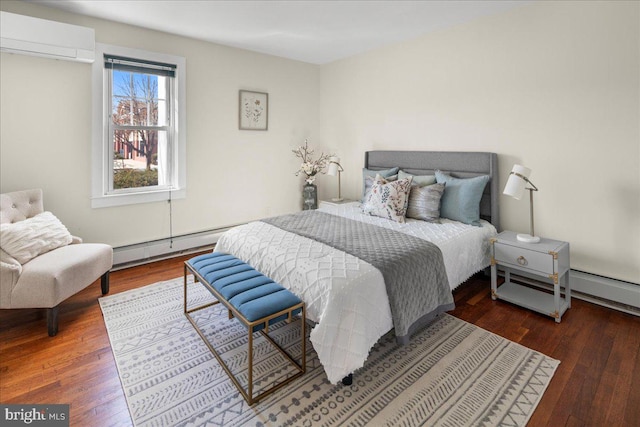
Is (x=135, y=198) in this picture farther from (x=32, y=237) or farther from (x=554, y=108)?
(x=554, y=108)

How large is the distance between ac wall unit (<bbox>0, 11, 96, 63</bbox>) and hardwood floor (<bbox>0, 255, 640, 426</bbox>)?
2.19 m

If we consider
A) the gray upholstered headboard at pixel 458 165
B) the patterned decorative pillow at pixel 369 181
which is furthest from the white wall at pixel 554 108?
the patterned decorative pillow at pixel 369 181

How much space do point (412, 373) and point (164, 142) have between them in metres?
3.59

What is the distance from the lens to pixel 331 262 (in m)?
2.11

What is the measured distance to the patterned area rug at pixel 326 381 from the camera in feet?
5.49

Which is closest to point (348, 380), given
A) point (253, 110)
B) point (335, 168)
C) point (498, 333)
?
point (498, 333)

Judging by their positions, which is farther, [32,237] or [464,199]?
[464,199]

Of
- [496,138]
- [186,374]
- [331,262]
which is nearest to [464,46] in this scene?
[496,138]

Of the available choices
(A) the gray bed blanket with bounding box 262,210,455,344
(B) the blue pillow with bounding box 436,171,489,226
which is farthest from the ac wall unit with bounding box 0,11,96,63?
(B) the blue pillow with bounding box 436,171,489,226

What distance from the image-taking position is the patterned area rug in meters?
1.67

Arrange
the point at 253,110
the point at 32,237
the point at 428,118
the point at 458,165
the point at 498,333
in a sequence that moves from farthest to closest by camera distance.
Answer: the point at 253,110 → the point at 428,118 → the point at 458,165 → the point at 32,237 → the point at 498,333

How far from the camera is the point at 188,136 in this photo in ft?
13.1

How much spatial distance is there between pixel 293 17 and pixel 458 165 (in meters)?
2.28

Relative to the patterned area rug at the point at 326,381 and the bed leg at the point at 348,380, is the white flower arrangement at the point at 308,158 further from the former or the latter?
the bed leg at the point at 348,380
